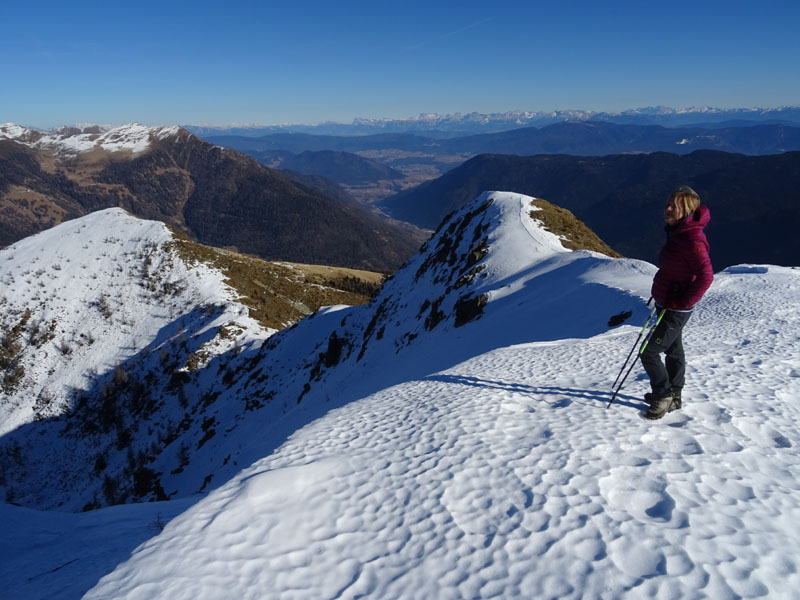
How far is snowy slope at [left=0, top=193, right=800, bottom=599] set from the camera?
434 centimetres

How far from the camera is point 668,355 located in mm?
7715

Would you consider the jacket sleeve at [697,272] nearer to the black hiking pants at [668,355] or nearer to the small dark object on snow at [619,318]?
the black hiking pants at [668,355]

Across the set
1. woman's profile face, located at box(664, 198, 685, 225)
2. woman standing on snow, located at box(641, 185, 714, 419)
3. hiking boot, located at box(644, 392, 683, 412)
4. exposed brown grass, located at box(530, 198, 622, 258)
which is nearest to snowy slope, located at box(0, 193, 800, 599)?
hiking boot, located at box(644, 392, 683, 412)

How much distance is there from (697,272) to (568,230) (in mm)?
31574

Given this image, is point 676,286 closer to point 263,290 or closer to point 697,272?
point 697,272

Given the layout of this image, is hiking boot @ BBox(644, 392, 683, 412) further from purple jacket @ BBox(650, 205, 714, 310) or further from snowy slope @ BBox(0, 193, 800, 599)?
purple jacket @ BBox(650, 205, 714, 310)

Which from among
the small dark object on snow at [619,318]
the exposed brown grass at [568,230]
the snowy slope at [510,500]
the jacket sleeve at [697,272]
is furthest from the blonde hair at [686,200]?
the exposed brown grass at [568,230]

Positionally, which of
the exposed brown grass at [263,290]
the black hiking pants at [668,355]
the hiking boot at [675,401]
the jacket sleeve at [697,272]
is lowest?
the exposed brown grass at [263,290]

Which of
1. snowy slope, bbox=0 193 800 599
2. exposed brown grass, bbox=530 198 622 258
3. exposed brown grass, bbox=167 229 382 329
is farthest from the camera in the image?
exposed brown grass, bbox=167 229 382 329

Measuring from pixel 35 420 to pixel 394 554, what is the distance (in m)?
56.7

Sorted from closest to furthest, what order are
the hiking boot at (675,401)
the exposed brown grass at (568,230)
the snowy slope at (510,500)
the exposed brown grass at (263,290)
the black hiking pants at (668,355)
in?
the snowy slope at (510,500) → the black hiking pants at (668,355) → the hiking boot at (675,401) → the exposed brown grass at (568,230) → the exposed brown grass at (263,290)

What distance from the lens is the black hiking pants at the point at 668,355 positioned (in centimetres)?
733

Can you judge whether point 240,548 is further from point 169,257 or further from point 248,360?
point 169,257

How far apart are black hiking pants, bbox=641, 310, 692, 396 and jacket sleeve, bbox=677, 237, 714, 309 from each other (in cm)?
31
